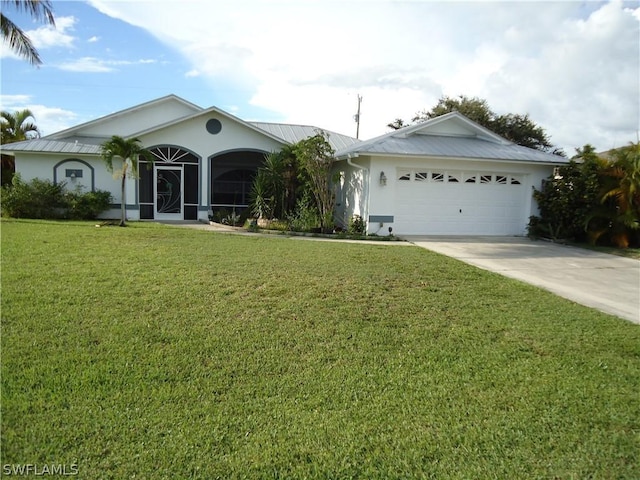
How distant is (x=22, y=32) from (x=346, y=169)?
40.3ft

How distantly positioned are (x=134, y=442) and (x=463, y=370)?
3158 mm

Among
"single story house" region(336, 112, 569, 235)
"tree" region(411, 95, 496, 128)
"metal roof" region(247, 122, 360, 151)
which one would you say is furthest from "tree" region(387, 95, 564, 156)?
"single story house" region(336, 112, 569, 235)

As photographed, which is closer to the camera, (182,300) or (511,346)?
(511,346)

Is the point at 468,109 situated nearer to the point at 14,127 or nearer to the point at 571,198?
the point at 571,198

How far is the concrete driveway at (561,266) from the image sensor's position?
777 centimetres

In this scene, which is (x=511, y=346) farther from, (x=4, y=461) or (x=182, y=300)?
(x=4, y=461)

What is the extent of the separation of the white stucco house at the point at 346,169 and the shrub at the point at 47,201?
86cm

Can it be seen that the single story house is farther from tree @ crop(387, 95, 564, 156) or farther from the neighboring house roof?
tree @ crop(387, 95, 564, 156)

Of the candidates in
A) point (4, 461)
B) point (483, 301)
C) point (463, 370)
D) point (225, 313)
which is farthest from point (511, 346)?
point (4, 461)

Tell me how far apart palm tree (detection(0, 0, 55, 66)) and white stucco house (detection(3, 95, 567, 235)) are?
Result: 4.08 meters

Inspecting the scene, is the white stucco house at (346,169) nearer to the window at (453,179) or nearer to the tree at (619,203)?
the window at (453,179)

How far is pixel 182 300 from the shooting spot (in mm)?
6367

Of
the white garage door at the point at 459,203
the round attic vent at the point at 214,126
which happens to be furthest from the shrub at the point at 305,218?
the round attic vent at the point at 214,126

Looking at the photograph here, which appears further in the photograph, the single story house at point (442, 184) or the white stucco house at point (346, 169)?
the white stucco house at point (346, 169)
